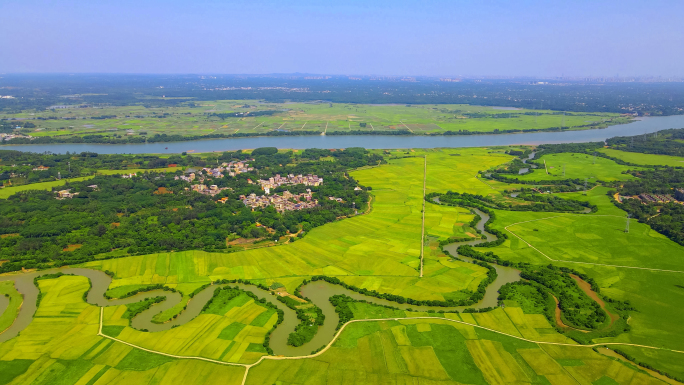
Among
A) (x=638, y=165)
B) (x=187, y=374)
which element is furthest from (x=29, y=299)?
(x=638, y=165)

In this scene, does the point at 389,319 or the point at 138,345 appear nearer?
the point at 138,345

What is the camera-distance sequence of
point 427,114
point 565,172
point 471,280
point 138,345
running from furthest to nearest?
point 427,114 → point 565,172 → point 471,280 → point 138,345

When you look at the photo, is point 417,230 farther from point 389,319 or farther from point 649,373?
point 649,373

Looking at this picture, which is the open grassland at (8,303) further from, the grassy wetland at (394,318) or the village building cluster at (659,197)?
the village building cluster at (659,197)

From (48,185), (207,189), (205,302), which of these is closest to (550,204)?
(205,302)

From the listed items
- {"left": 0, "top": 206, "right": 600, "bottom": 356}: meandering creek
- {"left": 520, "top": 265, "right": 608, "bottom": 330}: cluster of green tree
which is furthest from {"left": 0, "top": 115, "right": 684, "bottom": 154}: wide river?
{"left": 520, "top": 265, "right": 608, "bottom": 330}: cluster of green tree

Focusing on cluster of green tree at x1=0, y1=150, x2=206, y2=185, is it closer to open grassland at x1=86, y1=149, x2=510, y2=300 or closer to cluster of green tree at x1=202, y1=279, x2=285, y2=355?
open grassland at x1=86, y1=149, x2=510, y2=300

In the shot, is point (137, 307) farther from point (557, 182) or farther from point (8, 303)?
point (557, 182)
